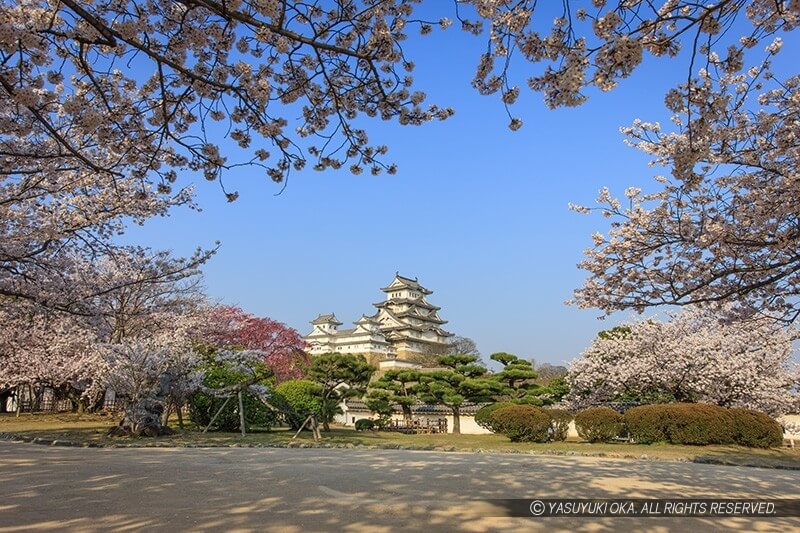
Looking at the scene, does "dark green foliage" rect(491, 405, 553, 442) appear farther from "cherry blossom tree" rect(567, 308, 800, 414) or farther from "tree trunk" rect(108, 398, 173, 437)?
"tree trunk" rect(108, 398, 173, 437)

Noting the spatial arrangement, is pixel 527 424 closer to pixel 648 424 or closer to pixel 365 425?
pixel 648 424

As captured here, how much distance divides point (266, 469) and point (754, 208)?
667 cm

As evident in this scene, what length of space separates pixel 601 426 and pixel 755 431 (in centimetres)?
352

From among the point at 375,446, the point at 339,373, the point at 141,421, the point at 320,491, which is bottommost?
the point at 375,446

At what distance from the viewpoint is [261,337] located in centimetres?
2839

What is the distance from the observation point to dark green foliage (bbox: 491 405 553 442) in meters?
14.5

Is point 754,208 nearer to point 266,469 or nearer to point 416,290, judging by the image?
point 266,469

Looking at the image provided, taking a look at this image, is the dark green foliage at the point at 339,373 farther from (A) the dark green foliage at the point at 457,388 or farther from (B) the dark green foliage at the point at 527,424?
(B) the dark green foliage at the point at 527,424

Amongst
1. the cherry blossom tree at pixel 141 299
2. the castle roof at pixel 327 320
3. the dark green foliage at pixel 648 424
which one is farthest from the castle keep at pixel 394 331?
the dark green foliage at pixel 648 424

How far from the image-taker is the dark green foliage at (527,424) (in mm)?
14508

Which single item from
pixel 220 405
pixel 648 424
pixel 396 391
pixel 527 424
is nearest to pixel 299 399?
pixel 220 405

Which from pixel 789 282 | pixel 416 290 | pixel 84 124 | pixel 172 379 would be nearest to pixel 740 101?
pixel 789 282

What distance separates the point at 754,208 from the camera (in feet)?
20.6

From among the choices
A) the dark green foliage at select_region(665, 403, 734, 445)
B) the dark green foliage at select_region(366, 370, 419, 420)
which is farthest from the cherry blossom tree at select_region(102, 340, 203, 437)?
the dark green foliage at select_region(665, 403, 734, 445)
